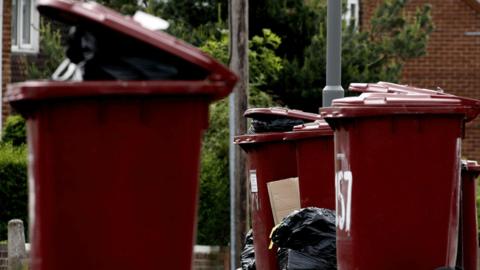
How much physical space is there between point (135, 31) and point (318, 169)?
165 inches

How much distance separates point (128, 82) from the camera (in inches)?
227

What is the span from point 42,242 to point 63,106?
1.81 feet

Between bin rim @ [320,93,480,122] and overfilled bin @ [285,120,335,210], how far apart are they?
6.17 feet

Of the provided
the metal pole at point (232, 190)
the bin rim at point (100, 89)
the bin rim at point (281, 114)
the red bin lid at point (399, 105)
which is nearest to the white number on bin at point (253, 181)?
the bin rim at point (281, 114)

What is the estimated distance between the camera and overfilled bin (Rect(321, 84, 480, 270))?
Answer: 774cm

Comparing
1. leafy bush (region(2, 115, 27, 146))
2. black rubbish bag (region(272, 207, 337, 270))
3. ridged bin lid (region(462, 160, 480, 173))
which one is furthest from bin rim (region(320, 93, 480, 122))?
leafy bush (region(2, 115, 27, 146))

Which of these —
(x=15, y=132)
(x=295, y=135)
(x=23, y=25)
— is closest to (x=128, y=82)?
(x=295, y=135)

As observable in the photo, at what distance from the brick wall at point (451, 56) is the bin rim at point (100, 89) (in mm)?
26059

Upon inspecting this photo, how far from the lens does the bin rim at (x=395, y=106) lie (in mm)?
7770

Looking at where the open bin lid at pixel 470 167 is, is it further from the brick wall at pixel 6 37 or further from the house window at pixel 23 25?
the house window at pixel 23 25

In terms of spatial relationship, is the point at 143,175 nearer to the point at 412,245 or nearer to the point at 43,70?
the point at 412,245

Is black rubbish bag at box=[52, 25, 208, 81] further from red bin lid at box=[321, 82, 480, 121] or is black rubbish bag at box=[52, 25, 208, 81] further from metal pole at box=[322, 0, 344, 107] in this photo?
metal pole at box=[322, 0, 344, 107]

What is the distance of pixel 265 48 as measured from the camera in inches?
926

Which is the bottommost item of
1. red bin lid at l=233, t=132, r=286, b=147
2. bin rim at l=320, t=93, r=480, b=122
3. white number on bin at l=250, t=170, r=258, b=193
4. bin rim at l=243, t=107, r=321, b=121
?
white number on bin at l=250, t=170, r=258, b=193
